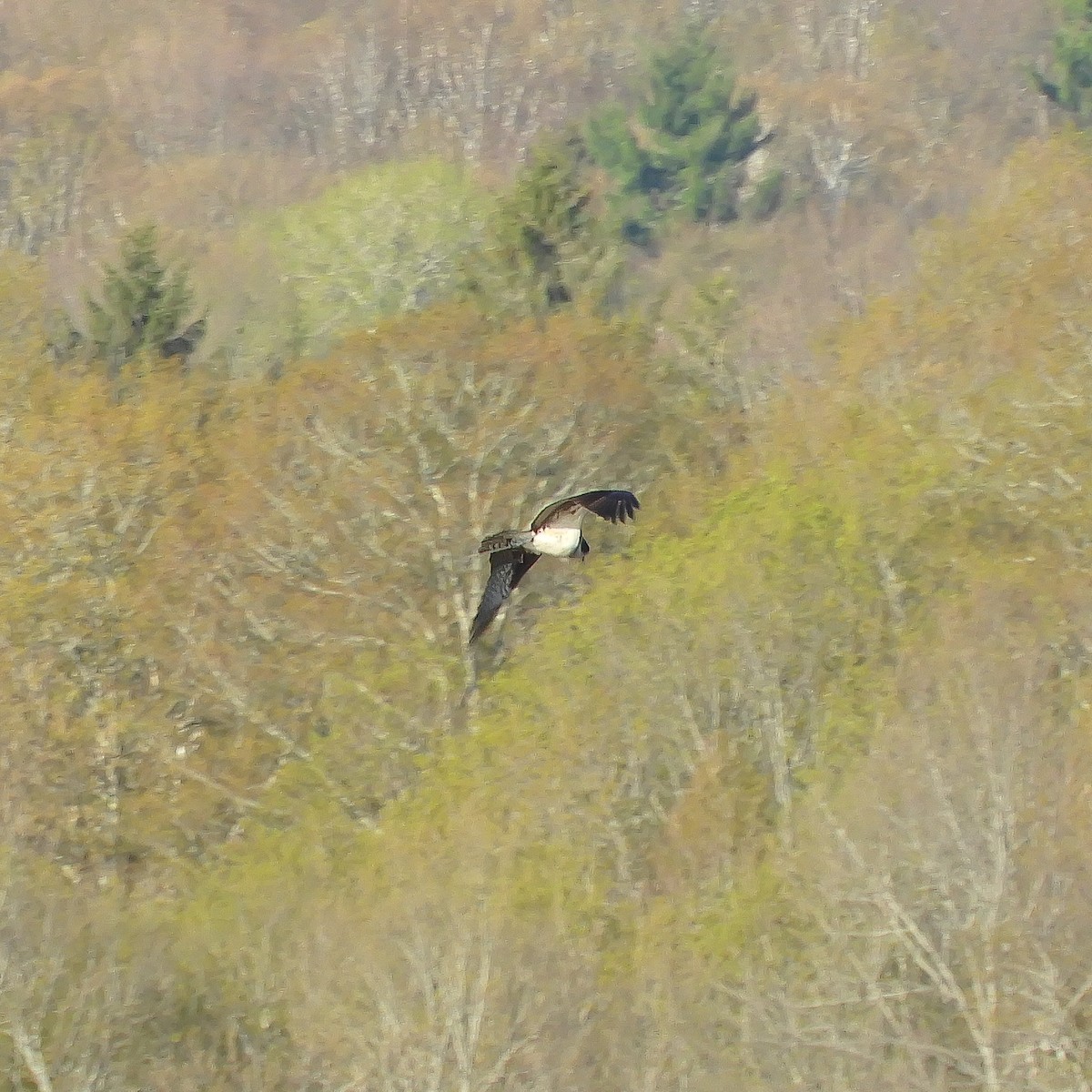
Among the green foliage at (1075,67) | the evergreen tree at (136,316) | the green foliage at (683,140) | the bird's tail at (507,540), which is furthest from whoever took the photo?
the green foliage at (683,140)

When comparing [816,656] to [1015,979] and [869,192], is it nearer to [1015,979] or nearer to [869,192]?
[1015,979]

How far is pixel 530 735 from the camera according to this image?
28.3 metres

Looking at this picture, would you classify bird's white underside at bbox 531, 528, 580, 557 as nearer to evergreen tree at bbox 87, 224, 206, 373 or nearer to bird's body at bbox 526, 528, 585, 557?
bird's body at bbox 526, 528, 585, 557

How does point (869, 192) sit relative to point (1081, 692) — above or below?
below

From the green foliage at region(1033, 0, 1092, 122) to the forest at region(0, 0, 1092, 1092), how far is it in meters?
16.2

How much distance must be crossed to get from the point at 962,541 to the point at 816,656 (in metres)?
3.25

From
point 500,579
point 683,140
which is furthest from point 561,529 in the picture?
point 683,140

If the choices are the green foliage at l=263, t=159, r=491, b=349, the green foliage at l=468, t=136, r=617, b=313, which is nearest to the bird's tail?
the green foliage at l=468, t=136, r=617, b=313

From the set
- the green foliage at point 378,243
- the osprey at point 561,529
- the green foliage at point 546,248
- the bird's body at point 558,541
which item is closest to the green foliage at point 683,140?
the green foliage at point 378,243

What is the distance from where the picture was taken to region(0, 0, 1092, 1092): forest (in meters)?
21.8

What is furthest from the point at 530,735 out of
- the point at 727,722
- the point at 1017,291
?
the point at 1017,291

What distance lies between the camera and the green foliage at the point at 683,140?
67.0 metres

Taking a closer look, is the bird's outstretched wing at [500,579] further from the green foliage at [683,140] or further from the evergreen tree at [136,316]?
the green foliage at [683,140]

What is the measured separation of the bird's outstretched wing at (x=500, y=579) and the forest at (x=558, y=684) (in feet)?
17.2
